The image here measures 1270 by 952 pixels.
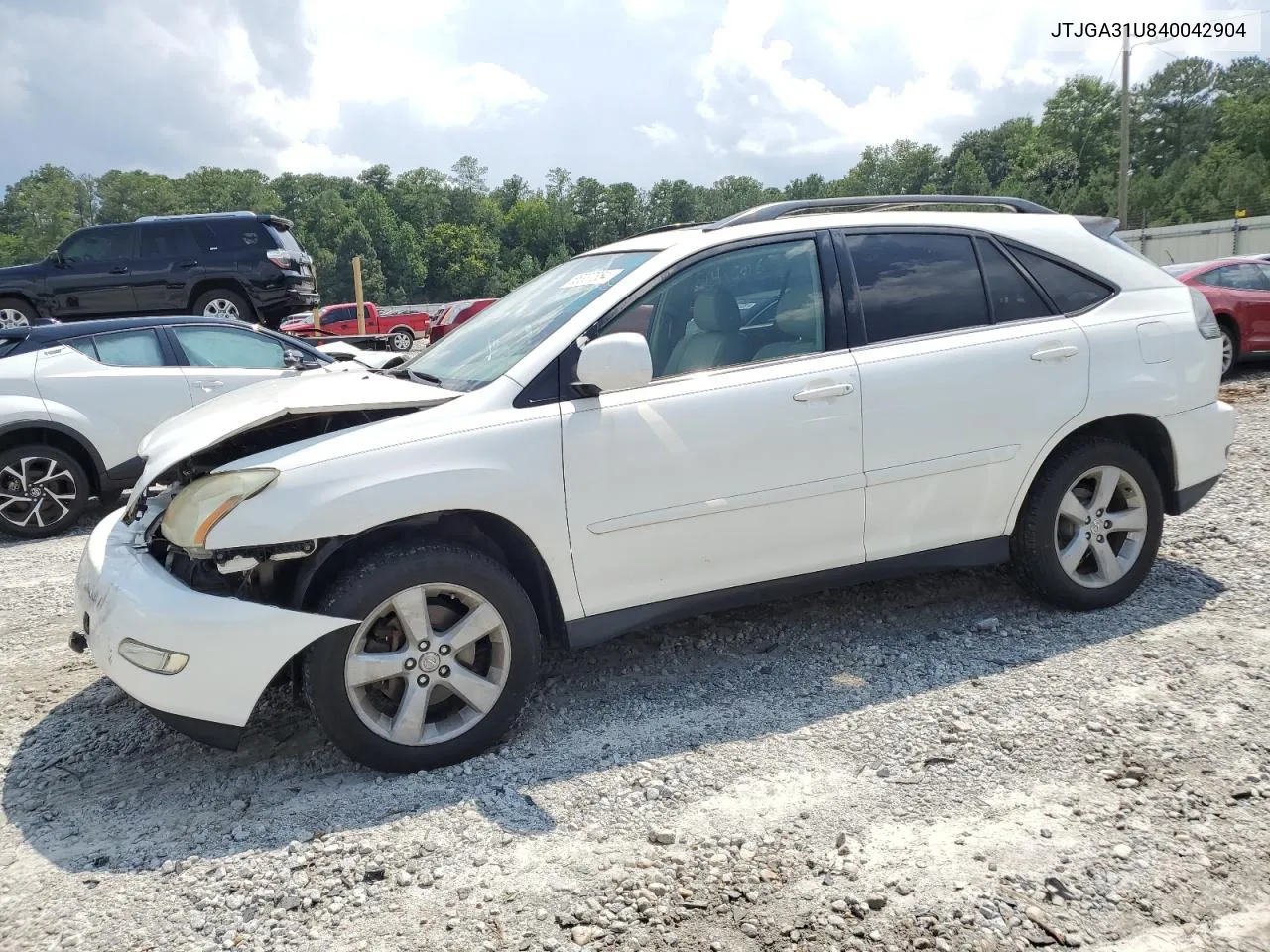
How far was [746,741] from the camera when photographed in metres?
3.36

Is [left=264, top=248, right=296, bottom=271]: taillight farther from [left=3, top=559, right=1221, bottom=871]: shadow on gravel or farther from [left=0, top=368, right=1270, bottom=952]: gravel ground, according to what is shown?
[left=3, top=559, right=1221, bottom=871]: shadow on gravel

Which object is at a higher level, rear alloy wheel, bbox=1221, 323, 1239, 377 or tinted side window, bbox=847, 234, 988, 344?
tinted side window, bbox=847, 234, 988, 344

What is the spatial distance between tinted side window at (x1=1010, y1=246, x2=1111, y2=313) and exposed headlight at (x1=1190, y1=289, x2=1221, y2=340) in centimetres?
43

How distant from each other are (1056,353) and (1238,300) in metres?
9.27

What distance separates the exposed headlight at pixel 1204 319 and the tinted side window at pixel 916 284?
105cm

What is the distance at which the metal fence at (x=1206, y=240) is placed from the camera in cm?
3189

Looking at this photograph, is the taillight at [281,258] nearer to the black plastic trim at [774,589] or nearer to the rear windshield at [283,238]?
the rear windshield at [283,238]

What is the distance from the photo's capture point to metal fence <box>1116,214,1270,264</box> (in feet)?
105

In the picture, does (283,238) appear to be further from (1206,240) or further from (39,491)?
(1206,240)

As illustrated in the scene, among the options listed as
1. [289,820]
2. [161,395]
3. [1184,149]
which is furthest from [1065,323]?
[1184,149]

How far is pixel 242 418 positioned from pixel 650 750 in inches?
70.0

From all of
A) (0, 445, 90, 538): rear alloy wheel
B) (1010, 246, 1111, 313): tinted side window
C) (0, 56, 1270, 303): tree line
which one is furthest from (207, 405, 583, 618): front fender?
(0, 56, 1270, 303): tree line

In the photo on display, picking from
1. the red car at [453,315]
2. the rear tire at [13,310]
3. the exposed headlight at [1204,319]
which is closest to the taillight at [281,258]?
the rear tire at [13,310]

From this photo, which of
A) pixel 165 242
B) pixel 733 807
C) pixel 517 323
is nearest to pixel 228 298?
pixel 165 242
